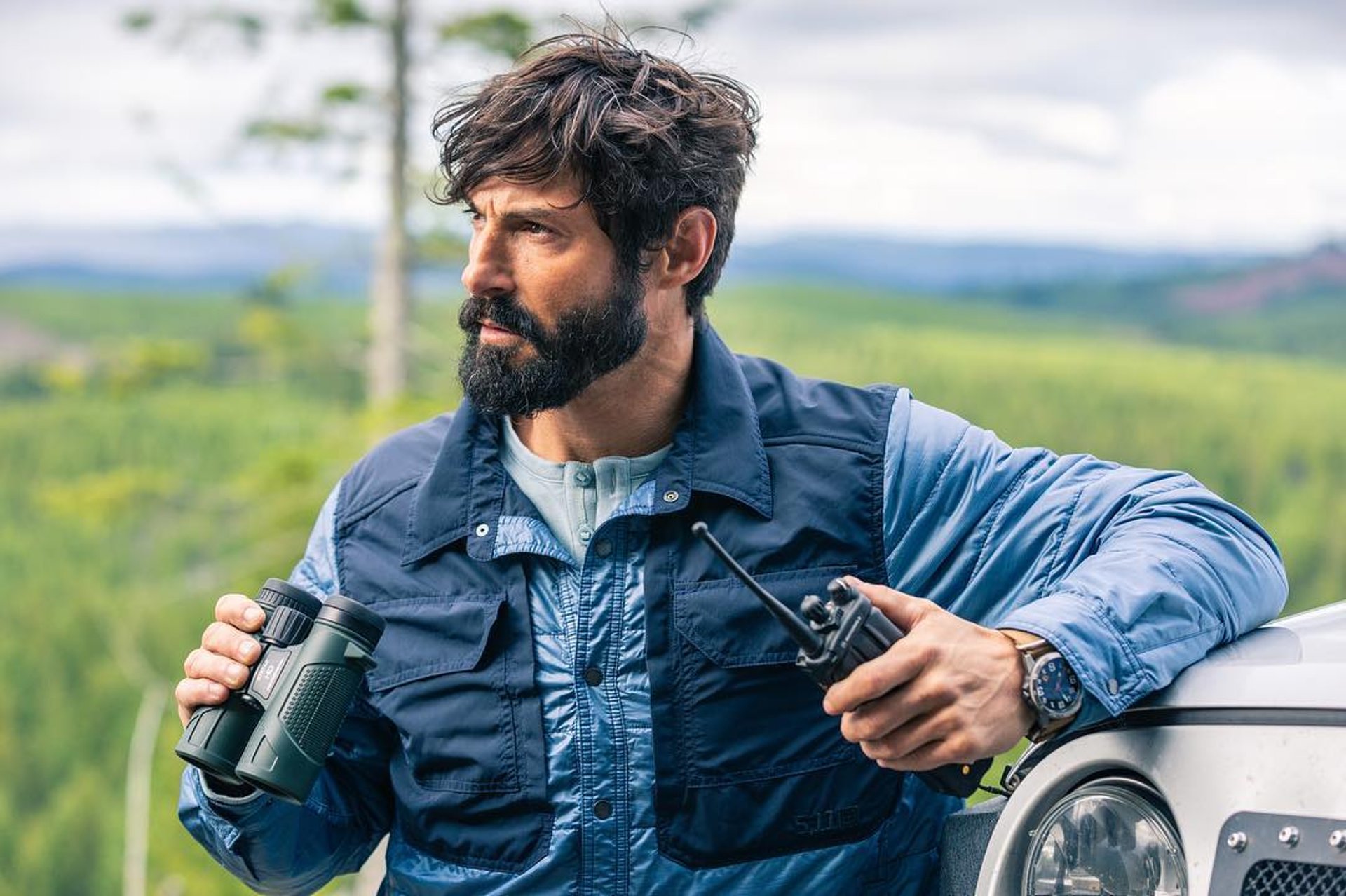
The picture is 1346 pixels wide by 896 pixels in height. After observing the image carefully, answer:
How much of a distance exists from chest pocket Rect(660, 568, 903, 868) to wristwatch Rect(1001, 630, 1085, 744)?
1.62 ft

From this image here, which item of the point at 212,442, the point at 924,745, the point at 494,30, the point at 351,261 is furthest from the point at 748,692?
the point at 212,442

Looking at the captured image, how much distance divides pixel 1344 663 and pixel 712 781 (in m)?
0.97

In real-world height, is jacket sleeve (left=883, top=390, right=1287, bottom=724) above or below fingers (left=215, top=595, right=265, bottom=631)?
above

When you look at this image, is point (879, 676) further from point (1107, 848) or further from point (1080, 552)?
point (1080, 552)

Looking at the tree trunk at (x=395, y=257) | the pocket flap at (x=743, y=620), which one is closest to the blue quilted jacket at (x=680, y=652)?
the pocket flap at (x=743, y=620)

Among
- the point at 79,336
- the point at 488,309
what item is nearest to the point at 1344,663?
the point at 488,309

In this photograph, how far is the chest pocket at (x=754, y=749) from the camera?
8.28 ft

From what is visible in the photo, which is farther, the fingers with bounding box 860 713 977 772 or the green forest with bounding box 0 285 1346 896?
the green forest with bounding box 0 285 1346 896

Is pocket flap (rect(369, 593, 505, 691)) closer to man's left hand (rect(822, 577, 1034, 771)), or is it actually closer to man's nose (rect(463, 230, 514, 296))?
man's nose (rect(463, 230, 514, 296))

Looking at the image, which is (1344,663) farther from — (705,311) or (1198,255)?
(1198,255)

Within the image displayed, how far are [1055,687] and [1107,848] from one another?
0.20m

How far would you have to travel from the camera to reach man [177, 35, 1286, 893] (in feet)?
8.29

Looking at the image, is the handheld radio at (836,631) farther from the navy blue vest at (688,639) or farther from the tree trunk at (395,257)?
the tree trunk at (395,257)

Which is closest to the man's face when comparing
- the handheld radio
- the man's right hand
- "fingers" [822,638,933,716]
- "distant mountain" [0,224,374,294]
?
the man's right hand
